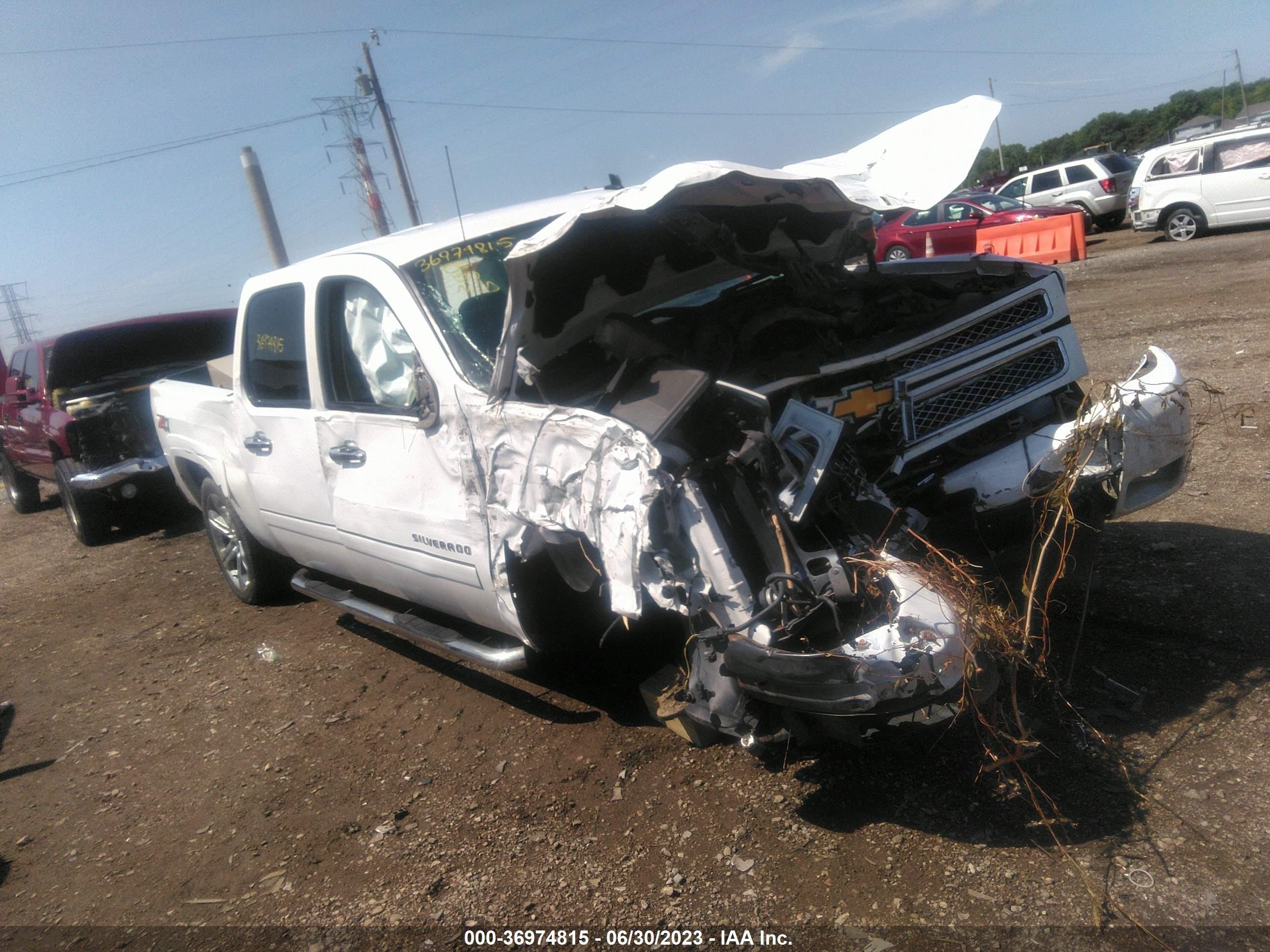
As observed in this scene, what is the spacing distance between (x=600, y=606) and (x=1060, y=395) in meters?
2.06

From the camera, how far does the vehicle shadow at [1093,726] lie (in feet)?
9.12

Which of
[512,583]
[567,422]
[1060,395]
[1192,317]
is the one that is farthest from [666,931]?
[1192,317]

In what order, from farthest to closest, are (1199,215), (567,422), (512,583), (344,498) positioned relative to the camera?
(1199,215)
(344,498)
(512,583)
(567,422)

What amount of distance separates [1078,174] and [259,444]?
2230 cm

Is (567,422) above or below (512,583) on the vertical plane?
above

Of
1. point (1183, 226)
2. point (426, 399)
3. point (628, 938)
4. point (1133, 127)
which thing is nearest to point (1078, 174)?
point (1183, 226)

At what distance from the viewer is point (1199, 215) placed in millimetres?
16438

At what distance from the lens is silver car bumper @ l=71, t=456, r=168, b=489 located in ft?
25.5

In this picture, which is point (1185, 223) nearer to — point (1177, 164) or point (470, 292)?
point (1177, 164)

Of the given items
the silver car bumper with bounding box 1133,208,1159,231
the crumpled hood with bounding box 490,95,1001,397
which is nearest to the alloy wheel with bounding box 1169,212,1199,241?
the silver car bumper with bounding box 1133,208,1159,231

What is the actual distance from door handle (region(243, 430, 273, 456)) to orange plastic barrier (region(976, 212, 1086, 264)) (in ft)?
51.6

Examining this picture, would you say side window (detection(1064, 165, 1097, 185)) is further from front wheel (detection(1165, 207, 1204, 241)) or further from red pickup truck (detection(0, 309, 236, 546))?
red pickup truck (detection(0, 309, 236, 546))

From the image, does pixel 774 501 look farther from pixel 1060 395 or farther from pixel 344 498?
pixel 344 498

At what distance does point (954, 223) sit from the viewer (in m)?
18.6
